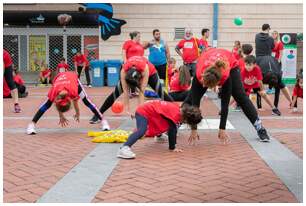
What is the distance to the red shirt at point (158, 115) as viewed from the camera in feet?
19.8

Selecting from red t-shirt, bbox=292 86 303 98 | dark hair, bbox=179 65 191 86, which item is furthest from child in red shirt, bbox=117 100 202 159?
red t-shirt, bbox=292 86 303 98

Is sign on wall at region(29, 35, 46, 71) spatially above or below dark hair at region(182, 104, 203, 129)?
above

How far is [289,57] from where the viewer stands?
18.0m

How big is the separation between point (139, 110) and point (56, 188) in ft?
6.16

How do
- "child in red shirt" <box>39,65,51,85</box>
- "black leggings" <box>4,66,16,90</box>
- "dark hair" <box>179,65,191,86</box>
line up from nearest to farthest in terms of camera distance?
1. "dark hair" <box>179,65,191,86</box>
2. "black leggings" <box>4,66,16,90</box>
3. "child in red shirt" <box>39,65,51,85</box>

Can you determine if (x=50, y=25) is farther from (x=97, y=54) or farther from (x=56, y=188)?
(x=56, y=188)

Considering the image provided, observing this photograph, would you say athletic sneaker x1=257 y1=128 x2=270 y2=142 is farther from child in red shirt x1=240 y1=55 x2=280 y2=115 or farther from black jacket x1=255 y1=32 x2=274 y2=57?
black jacket x1=255 y1=32 x2=274 y2=57

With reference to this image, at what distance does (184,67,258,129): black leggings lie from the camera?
6234mm

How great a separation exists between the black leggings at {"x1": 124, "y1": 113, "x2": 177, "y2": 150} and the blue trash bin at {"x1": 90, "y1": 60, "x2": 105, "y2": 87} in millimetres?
12646

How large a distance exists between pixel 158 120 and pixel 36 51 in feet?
50.6

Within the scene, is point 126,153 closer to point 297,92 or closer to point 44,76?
point 297,92

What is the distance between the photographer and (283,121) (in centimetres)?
887

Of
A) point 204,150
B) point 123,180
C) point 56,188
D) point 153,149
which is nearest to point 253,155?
point 204,150

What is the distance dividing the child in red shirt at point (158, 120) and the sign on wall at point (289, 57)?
12761 mm
